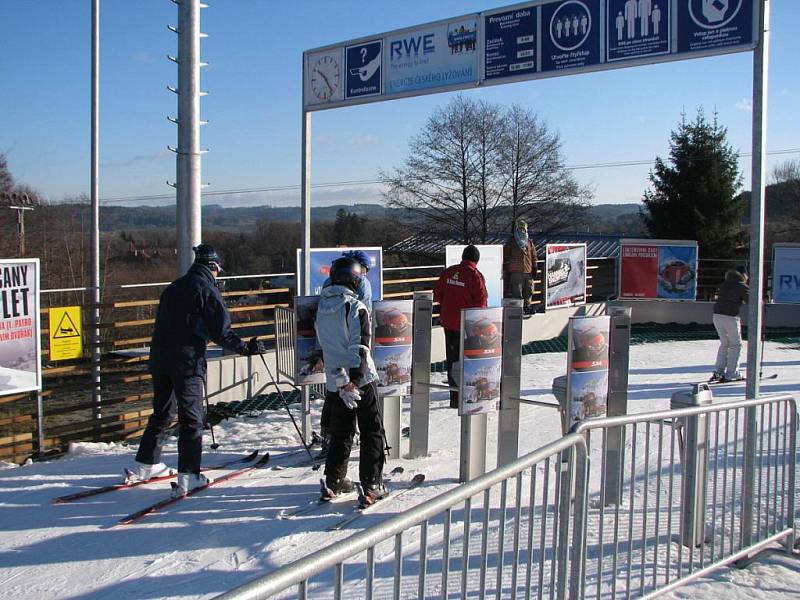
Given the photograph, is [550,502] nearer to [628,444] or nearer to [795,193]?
[628,444]

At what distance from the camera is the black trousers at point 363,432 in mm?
5891

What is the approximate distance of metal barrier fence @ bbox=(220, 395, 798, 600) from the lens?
8.76 feet

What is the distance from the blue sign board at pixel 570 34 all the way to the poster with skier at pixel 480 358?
6.84 ft

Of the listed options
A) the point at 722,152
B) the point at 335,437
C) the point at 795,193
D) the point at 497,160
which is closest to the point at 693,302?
the point at 335,437

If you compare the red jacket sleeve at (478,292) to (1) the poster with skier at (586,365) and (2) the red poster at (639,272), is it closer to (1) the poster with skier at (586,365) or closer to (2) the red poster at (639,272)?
(1) the poster with skier at (586,365)

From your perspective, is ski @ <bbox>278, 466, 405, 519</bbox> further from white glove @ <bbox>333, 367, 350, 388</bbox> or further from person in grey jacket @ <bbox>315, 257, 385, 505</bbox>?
white glove @ <bbox>333, 367, 350, 388</bbox>

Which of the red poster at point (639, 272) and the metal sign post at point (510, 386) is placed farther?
the red poster at point (639, 272)

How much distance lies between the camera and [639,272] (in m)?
19.7

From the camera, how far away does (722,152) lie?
36469mm

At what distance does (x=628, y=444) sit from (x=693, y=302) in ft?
41.7

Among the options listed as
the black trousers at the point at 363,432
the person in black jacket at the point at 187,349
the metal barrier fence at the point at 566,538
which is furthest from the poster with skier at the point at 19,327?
the metal barrier fence at the point at 566,538

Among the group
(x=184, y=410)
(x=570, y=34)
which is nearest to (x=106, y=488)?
(x=184, y=410)

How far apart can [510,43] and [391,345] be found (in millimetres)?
2792

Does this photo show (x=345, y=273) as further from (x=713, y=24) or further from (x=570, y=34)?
(x=713, y=24)
